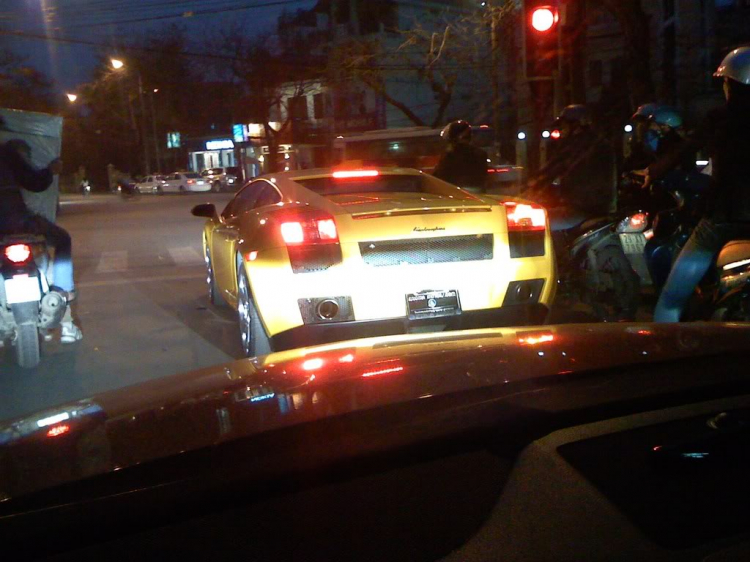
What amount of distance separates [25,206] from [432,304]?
334cm

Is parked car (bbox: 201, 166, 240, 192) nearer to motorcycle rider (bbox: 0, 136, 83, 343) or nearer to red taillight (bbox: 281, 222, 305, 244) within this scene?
motorcycle rider (bbox: 0, 136, 83, 343)

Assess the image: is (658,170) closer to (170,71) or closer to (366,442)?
(366,442)

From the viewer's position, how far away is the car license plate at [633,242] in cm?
727

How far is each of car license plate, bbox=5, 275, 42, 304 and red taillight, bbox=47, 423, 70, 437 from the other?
463 cm

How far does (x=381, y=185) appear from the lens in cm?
771

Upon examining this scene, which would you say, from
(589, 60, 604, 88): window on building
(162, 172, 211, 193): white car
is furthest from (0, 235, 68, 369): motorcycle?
(162, 172, 211, 193): white car

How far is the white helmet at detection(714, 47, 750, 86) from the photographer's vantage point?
4957 mm

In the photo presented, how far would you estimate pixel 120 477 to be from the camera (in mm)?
1799

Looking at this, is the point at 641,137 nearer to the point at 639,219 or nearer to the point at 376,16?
the point at 639,219

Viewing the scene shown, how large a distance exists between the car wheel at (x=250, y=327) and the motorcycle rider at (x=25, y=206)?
1617 mm

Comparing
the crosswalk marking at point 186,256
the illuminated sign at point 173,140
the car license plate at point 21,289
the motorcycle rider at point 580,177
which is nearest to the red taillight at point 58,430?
the car license plate at point 21,289

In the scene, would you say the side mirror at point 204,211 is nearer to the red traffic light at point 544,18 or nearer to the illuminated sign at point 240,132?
the red traffic light at point 544,18

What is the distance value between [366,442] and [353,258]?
394cm

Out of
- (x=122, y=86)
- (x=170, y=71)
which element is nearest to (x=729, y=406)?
(x=170, y=71)
